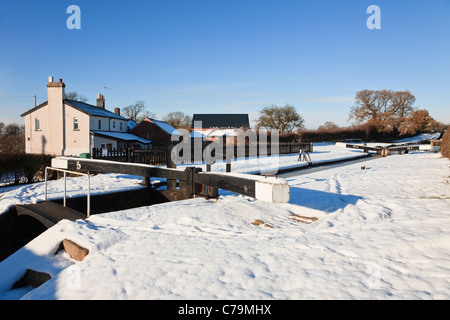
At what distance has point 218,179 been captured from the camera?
670 cm

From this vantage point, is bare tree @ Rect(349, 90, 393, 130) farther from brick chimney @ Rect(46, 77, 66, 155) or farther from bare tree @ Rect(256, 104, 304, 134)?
brick chimney @ Rect(46, 77, 66, 155)

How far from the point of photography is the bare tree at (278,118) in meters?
54.1

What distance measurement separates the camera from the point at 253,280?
3111 mm

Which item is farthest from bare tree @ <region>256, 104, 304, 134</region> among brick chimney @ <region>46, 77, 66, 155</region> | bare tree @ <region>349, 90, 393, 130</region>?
brick chimney @ <region>46, 77, 66, 155</region>

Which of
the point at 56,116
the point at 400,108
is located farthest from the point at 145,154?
the point at 400,108

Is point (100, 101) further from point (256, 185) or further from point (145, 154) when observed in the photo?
point (256, 185)

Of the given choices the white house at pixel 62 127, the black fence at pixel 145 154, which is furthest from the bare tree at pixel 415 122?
the white house at pixel 62 127

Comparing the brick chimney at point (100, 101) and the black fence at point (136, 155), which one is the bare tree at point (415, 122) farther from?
the brick chimney at point (100, 101)

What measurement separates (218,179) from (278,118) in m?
49.5

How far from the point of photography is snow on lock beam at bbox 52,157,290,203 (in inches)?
198

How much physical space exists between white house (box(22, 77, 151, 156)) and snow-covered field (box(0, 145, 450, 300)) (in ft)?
92.4

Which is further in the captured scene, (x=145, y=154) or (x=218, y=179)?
(x=145, y=154)

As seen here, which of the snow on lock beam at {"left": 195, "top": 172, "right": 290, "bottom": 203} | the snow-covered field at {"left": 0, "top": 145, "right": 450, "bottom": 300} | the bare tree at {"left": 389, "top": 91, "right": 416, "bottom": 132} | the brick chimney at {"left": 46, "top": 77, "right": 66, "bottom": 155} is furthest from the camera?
the bare tree at {"left": 389, "top": 91, "right": 416, "bottom": 132}
